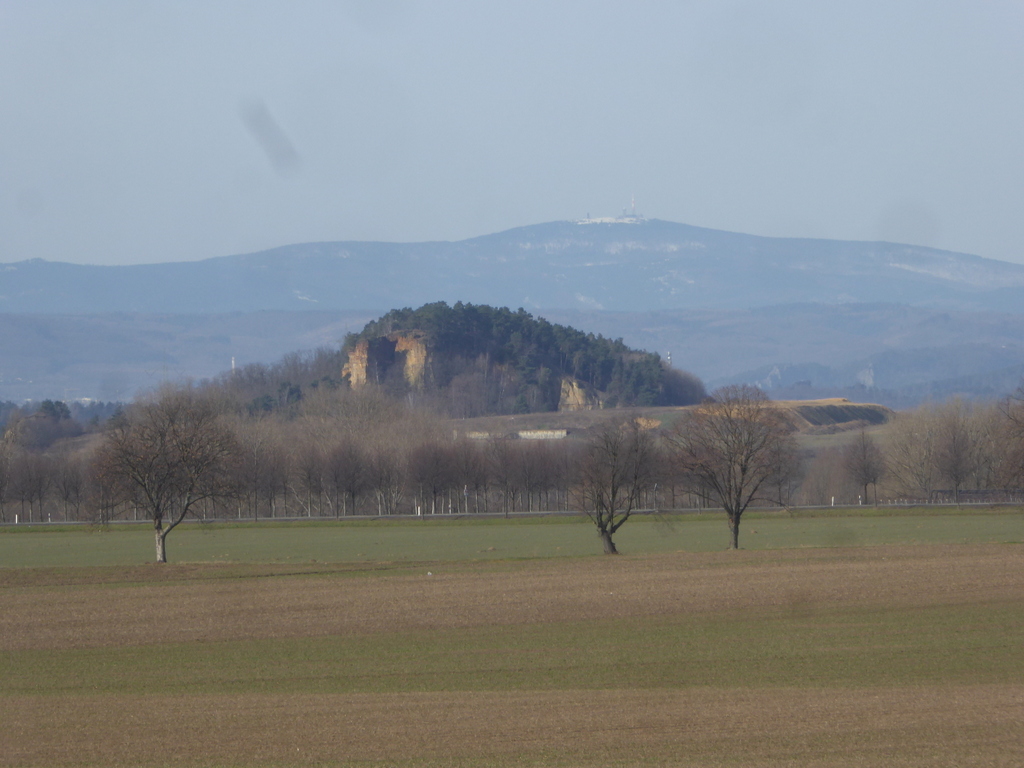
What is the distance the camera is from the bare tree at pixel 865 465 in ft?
344

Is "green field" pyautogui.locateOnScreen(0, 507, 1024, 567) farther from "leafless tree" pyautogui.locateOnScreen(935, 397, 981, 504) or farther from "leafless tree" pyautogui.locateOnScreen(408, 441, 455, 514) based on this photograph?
"leafless tree" pyautogui.locateOnScreen(935, 397, 981, 504)

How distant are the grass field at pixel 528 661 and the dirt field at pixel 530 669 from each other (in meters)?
0.08

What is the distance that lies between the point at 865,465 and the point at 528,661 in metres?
86.7

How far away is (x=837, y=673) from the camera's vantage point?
2239 cm

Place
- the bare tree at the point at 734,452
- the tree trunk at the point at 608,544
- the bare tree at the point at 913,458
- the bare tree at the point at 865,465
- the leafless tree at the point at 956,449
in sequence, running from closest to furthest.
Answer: the tree trunk at the point at 608,544, the bare tree at the point at 734,452, the leafless tree at the point at 956,449, the bare tree at the point at 865,465, the bare tree at the point at 913,458

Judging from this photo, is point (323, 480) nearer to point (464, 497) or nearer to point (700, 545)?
point (464, 497)

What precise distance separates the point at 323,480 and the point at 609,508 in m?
60.8

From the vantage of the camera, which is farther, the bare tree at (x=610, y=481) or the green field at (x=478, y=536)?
the green field at (x=478, y=536)

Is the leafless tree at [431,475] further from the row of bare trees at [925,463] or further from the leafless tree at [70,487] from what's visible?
the row of bare trees at [925,463]

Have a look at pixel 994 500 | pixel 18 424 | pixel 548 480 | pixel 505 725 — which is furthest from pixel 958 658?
pixel 18 424

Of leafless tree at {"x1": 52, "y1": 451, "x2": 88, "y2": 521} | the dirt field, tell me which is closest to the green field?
the dirt field

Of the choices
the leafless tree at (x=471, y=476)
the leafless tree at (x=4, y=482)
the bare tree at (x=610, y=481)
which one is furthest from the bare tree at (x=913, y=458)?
the leafless tree at (x=4, y=482)

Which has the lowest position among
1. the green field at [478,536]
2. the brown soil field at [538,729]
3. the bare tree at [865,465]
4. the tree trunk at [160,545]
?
the brown soil field at [538,729]

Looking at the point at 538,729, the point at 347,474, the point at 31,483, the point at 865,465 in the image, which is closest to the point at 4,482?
the point at 31,483
